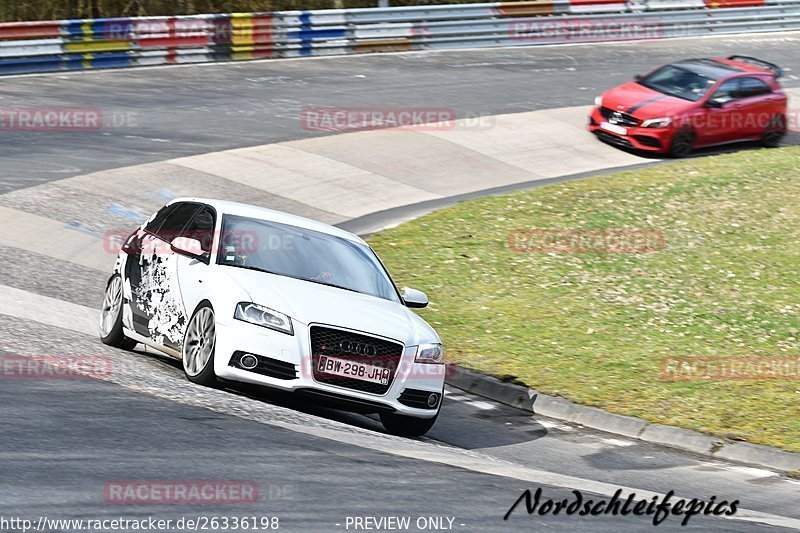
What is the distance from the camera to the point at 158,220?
11.2m

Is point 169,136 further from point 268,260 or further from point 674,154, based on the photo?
point 268,260

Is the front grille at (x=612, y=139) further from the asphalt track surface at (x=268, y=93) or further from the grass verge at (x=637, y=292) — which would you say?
the asphalt track surface at (x=268, y=93)

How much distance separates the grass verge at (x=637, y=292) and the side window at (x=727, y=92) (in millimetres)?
2617

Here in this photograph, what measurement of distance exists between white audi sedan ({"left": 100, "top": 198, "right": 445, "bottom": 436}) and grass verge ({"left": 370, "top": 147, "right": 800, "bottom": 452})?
2.32 metres

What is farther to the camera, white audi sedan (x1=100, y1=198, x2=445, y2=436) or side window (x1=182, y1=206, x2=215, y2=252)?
side window (x1=182, y1=206, x2=215, y2=252)

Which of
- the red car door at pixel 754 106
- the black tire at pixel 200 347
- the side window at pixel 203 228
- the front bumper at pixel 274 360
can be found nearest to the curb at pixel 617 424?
the front bumper at pixel 274 360

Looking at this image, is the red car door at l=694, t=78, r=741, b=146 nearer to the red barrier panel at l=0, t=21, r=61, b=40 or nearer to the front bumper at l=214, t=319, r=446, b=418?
the red barrier panel at l=0, t=21, r=61, b=40

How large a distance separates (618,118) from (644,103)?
65cm

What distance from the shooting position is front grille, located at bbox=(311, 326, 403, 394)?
8.98 meters

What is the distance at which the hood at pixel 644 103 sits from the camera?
2370 centimetres

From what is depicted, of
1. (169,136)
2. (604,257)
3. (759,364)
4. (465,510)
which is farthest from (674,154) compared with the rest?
(465,510)

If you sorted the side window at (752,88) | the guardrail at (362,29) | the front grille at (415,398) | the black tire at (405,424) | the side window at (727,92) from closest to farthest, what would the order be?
the front grille at (415,398), the black tire at (405,424), the side window at (727,92), the side window at (752,88), the guardrail at (362,29)

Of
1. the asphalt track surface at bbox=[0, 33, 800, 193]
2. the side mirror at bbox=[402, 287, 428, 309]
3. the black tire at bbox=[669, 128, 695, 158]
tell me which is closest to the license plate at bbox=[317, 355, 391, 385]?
the side mirror at bbox=[402, 287, 428, 309]

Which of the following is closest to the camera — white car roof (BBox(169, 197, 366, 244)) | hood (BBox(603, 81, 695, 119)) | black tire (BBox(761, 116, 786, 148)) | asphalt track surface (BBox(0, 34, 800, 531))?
asphalt track surface (BBox(0, 34, 800, 531))
